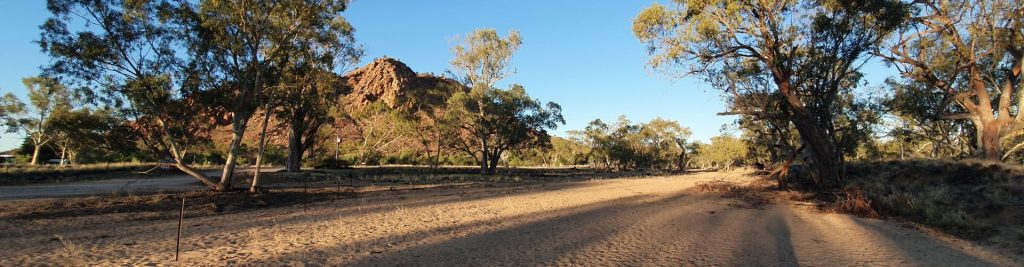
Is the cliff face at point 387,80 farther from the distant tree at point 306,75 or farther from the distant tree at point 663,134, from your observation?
the distant tree at point 306,75

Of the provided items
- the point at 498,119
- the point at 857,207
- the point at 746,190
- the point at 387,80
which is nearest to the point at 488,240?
the point at 857,207

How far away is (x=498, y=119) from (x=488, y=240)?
32.3 m

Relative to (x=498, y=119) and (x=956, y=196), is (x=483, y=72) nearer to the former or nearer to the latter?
(x=498, y=119)

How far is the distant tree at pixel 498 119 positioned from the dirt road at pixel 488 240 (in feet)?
90.2

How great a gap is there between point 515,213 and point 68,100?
45716 mm

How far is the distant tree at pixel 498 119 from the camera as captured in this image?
127 feet

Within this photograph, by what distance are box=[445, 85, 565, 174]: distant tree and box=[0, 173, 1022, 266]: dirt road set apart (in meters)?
27.5

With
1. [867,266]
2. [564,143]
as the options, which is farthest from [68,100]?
[564,143]

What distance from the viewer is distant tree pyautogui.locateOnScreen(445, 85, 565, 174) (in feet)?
127

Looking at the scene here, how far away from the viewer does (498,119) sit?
130 ft

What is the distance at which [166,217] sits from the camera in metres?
10.1

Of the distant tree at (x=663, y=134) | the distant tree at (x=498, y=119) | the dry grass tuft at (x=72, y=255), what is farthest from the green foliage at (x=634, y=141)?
the dry grass tuft at (x=72, y=255)

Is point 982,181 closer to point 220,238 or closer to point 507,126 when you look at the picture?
point 220,238

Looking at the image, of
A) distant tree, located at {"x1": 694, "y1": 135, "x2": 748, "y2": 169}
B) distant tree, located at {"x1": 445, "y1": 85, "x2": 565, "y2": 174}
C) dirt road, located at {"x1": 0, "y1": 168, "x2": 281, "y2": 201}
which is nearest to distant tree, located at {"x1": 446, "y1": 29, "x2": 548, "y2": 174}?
distant tree, located at {"x1": 445, "y1": 85, "x2": 565, "y2": 174}
